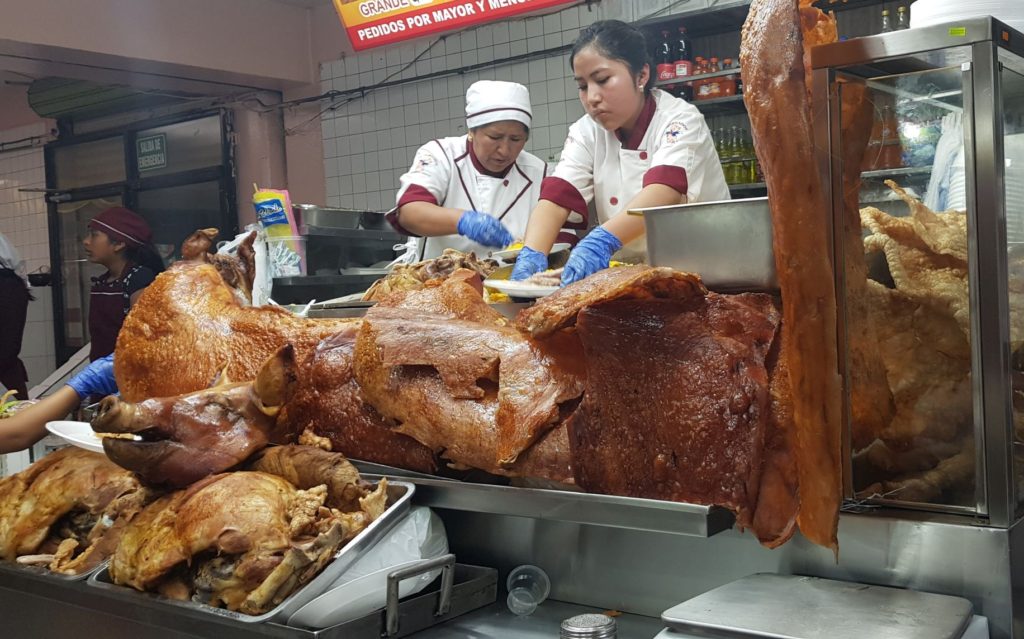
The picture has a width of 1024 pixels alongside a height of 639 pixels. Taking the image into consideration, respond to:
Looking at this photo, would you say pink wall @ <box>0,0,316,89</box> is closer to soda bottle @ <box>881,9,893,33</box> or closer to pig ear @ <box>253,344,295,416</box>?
soda bottle @ <box>881,9,893,33</box>

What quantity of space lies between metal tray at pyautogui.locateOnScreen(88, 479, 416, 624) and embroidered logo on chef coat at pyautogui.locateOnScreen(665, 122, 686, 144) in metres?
1.86

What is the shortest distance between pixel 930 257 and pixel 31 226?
9.84 m

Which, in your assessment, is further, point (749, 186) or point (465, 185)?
point (749, 186)

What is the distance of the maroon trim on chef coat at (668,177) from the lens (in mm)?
2910

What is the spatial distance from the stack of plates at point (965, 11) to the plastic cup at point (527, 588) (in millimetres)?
1009

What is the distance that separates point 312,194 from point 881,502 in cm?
669

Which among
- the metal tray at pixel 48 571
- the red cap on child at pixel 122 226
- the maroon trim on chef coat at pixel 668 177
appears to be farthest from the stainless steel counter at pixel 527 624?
the red cap on child at pixel 122 226

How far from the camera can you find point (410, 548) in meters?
1.47

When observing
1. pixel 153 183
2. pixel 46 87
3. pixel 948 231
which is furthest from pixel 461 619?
pixel 46 87

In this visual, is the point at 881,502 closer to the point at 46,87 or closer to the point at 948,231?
the point at 948,231

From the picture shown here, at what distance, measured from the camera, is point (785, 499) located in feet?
4.07

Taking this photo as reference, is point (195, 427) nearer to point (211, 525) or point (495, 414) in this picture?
point (211, 525)

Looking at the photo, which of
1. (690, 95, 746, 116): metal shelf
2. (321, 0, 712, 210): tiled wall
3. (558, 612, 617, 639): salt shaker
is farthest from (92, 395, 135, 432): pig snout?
(321, 0, 712, 210): tiled wall

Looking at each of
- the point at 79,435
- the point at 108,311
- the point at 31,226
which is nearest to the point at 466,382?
the point at 79,435
